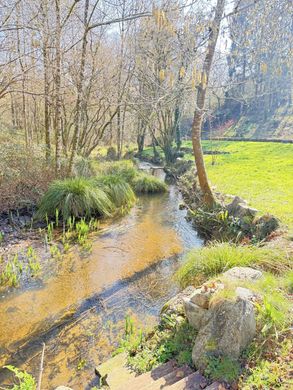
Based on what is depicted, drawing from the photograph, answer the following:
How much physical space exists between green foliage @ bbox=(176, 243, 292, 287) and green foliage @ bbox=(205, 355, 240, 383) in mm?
1679

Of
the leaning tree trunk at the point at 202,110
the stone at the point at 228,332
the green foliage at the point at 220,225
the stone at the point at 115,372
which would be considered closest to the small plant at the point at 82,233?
the green foliage at the point at 220,225

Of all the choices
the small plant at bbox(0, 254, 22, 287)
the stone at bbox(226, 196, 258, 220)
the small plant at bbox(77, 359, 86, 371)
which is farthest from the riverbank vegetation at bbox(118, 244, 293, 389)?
the small plant at bbox(0, 254, 22, 287)

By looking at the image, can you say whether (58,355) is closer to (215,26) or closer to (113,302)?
(113,302)

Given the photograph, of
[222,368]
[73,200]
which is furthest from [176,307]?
[73,200]

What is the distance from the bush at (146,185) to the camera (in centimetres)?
1101

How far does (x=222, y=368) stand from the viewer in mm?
2281

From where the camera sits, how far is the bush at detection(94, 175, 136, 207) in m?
8.80

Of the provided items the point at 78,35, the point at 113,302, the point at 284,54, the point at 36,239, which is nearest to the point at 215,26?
the point at 284,54

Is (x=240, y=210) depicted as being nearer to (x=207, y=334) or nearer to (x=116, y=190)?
(x=116, y=190)

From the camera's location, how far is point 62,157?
30.5ft

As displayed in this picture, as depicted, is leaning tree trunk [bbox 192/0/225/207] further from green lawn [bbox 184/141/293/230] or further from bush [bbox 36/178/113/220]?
bush [bbox 36/178/113/220]

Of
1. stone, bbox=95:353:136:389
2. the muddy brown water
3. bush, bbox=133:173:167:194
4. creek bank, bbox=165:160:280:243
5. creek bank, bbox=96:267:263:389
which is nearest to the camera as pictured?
creek bank, bbox=96:267:263:389

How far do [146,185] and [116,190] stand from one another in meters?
2.32

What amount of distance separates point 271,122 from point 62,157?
23.3 metres
